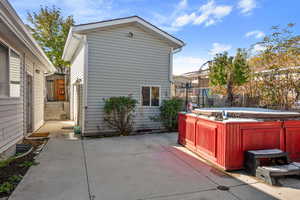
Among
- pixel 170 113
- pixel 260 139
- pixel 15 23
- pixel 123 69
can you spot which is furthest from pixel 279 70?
pixel 15 23

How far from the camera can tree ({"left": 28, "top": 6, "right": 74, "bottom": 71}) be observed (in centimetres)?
1435

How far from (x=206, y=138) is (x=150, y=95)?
3.75 m

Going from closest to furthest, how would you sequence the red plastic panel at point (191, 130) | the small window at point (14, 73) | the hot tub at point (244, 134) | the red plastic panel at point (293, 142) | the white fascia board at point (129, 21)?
the hot tub at point (244, 134)
the red plastic panel at point (293, 142)
the small window at point (14, 73)
the red plastic panel at point (191, 130)
the white fascia board at point (129, 21)

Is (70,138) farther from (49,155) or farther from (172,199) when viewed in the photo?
(172,199)

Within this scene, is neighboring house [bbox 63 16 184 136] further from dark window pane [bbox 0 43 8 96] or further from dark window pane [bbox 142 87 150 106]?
dark window pane [bbox 0 43 8 96]

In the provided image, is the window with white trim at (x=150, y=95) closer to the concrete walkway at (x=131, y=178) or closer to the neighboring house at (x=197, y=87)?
the neighboring house at (x=197, y=87)

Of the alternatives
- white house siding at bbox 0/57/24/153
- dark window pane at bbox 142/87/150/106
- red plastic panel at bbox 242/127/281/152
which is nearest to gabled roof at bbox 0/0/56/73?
white house siding at bbox 0/57/24/153

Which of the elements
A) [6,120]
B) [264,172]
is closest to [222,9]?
[264,172]

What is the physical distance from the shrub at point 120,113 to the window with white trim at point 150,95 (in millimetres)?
630

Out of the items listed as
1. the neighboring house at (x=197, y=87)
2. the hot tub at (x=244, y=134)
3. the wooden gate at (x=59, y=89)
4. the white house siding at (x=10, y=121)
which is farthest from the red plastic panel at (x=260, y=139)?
the wooden gate at (x=59, y=89)

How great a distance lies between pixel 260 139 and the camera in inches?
133

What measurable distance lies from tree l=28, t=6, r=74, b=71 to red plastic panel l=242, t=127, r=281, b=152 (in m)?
14.3

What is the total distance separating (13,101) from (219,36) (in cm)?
987

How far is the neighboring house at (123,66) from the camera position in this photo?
6297mm
